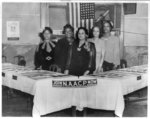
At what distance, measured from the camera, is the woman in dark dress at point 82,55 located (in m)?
1.93

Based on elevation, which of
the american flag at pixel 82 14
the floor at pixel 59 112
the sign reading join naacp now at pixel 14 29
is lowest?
the floor at pixel 59 112

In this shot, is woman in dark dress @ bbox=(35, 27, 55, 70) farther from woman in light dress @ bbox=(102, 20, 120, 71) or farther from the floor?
woman in light dress @ bbox=(102, 20, 120, 71)

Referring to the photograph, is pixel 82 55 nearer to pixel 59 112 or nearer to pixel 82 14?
pixel 82 14

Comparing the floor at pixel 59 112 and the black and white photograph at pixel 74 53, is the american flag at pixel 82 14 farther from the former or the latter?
the floor at pixel 59 112

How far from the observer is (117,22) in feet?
6.31

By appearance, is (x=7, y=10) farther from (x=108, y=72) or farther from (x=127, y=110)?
(x=127, y=110)

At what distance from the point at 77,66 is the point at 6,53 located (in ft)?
1.70

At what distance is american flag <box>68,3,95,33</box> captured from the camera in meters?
1.92

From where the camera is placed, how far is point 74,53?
1.94 meters

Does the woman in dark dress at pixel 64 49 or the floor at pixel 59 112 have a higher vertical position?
the woman in dark dress at pixel 64 49

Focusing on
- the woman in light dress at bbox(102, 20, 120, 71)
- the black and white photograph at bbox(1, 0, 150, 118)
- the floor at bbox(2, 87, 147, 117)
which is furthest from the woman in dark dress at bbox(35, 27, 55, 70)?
the woman in light dress at bbox(102, 20, 120, 71)

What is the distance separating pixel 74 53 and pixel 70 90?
265 mm

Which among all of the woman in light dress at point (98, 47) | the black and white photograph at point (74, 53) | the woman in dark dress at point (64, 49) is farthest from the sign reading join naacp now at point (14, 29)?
the woman in light dress at point (98, 47)

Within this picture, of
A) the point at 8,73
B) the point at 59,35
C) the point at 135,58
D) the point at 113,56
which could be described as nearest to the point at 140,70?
the point at 135,58
